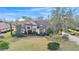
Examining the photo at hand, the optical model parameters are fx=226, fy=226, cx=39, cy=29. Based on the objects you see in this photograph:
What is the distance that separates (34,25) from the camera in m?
2.66

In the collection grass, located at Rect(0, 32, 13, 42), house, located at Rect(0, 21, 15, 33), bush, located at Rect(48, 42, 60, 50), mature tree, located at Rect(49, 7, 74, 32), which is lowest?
bush, located at Rect(48, 42, 60, 50)

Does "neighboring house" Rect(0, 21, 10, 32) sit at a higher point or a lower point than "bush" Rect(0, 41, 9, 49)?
higher

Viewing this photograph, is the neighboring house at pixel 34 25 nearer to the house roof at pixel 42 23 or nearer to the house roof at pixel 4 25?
the house roof at pixel 42 23

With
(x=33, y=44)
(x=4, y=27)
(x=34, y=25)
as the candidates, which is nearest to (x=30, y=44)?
(x=33, y=44)

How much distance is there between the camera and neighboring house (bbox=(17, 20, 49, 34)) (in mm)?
2660

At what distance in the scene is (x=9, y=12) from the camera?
263 cm

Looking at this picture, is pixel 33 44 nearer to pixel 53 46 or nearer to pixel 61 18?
pixel 53 46

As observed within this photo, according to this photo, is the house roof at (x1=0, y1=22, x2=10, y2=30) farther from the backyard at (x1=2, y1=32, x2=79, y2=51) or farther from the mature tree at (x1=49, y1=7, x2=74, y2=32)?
the mature tree at (x1=49, y1=7, x2=74, y2=32)

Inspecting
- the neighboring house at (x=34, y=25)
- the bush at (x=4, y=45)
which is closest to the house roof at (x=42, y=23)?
the neighboring house at (x=34, y=25)

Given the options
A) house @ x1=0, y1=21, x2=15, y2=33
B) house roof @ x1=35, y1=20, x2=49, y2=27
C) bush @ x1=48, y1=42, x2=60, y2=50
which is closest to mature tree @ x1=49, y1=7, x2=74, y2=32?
house roof @ x1=35, y1=20, x2=49, y2=27

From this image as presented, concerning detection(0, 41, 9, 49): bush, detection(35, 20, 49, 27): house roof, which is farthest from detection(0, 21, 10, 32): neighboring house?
detection(35, 20, 49, 27): house roof

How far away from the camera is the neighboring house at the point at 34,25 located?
2660 millimetres
